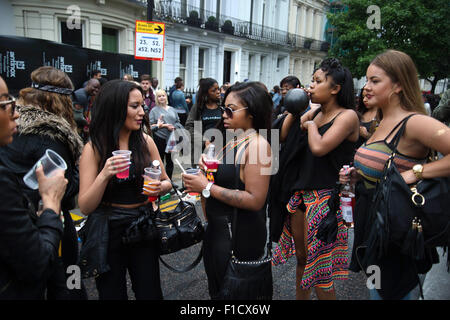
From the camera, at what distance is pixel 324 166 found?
2645 mm

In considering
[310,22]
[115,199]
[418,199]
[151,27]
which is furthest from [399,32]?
[115,199]

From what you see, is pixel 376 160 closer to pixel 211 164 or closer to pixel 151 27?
pixel 211 164

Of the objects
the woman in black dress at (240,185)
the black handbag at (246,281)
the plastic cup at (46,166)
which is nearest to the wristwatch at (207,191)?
→ the woman in black dress at (240,185)

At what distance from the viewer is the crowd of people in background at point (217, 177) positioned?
156 cm

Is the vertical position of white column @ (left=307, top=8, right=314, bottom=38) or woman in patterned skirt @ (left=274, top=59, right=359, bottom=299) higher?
white column @ (left=307, top=8, right=314, bottom=38)

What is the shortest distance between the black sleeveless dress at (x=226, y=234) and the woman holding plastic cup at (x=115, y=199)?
40 centimetres

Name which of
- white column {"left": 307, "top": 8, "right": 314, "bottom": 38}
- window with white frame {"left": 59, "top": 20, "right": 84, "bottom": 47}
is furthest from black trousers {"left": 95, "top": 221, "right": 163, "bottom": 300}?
white column {"left": 307, "top": 8, "right": 314, "bottom": 38}

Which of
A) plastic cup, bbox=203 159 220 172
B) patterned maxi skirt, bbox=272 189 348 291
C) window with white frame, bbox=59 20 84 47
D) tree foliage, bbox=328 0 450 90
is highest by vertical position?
tree foliage, bbox=328 0 450 90

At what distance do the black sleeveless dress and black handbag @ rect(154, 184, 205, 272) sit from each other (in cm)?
11

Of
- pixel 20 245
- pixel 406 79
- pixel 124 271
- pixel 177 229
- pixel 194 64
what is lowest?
pixel 124 271

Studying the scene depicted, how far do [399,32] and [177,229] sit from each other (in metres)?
20.7

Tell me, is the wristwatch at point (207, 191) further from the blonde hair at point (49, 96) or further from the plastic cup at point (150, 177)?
the blonde hair at point (49, 96)

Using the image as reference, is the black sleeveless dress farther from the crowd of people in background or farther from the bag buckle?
the bag buckle

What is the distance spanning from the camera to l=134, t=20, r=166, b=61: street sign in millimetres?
7277
